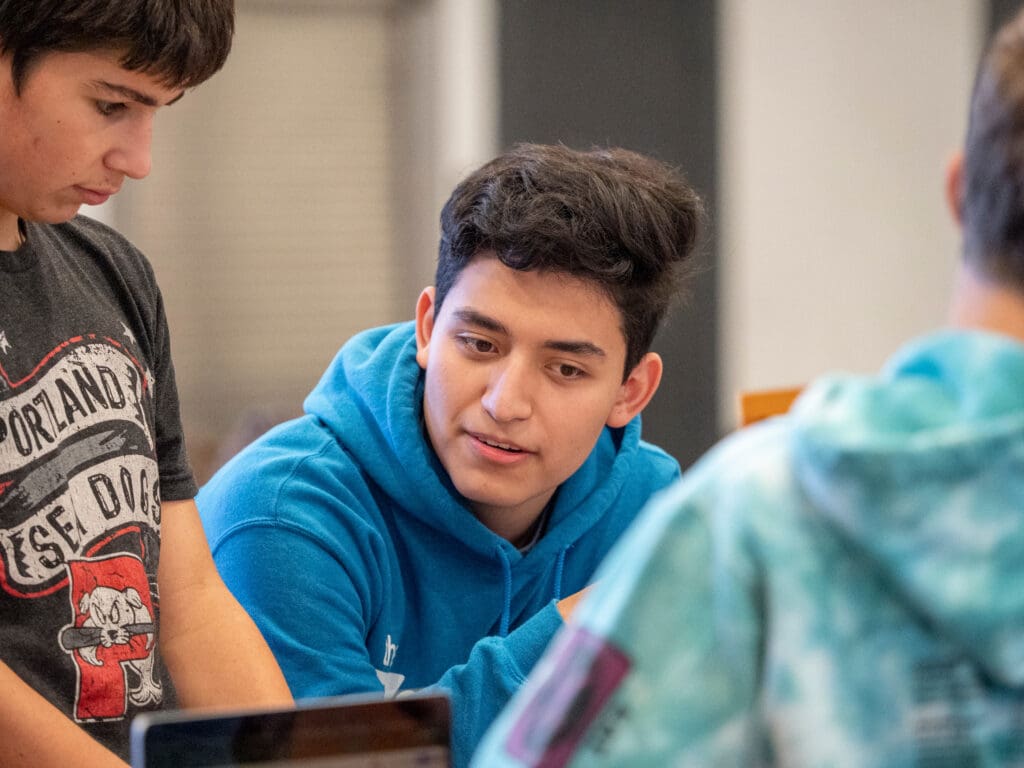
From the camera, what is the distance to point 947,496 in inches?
22.9

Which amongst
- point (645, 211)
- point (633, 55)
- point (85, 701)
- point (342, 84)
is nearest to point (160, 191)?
point (342, 84)

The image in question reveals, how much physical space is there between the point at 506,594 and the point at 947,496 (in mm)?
1063

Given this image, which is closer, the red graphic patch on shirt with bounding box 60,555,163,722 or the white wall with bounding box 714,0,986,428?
the red graphic patch on shirt with bounding box 60,555,163,722

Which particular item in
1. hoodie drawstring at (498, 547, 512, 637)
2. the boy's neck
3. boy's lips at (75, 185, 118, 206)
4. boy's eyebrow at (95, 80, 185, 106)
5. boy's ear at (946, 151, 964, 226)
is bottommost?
hoodie drawstring at (498, 547, 512, 637)

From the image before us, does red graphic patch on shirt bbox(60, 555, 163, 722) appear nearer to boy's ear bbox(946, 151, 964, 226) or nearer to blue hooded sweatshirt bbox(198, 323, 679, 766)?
blue hooded sweatshirt bbox(198, 323, 679, 766)

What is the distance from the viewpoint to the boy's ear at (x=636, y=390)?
169cm

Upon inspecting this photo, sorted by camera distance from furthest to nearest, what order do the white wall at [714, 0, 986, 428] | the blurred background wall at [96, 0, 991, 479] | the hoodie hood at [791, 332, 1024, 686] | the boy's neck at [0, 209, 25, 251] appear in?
1. the white wall at [714, 0, 986, 428]
2. the blurred background wall at [96, 0, 991, 479]
3. the boy's neck at [0, 209, 25, 251]
4. the hoodie hood at [791, 332, 1024, 686]

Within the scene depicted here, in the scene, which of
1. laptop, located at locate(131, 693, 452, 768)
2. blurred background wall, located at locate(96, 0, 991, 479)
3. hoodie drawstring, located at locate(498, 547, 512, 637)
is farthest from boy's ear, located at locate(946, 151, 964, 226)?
blurred background wall, located at locate(96, 0, 991, 479)

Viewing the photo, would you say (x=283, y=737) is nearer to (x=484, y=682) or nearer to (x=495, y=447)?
(x=484, y=682)

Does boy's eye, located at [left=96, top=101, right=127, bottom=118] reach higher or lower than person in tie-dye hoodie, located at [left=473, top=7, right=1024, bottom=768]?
higher

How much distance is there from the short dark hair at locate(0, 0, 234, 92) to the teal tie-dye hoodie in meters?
0.75

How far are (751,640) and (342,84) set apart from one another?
401cm

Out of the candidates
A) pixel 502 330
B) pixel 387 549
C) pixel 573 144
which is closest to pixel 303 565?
pixel 387 549

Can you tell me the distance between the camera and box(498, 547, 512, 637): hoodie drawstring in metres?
1.60
